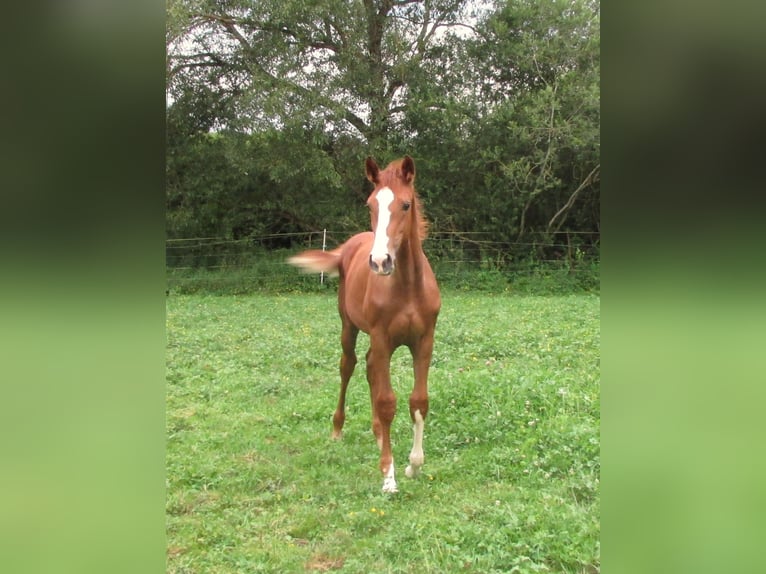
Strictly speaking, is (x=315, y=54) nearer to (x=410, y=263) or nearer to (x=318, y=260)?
(x=318, y=260)

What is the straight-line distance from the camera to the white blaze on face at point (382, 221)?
2070 millimetres

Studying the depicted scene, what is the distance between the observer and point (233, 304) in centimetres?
379

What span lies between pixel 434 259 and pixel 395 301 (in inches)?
24.5

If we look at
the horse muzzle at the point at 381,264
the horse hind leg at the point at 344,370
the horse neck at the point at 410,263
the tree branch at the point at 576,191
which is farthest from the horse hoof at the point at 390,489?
the tree branch at the point at 576,191

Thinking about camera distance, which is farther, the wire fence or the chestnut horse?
the wire fence

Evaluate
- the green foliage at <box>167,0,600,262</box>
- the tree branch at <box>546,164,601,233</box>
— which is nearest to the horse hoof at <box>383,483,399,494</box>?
the green foliage at <box>167,0,600,262</box>

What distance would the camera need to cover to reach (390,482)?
2.54 metres

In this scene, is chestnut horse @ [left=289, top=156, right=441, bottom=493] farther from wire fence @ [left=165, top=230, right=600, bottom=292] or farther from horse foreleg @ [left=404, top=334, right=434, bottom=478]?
wire fence @ [left=165, top=230, right=600, bottom=292]

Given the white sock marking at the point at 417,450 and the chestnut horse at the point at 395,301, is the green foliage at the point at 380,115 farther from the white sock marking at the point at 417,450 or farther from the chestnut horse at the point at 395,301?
the white sock marking at the point at 417,450

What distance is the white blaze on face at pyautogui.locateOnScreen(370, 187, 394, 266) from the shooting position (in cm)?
207
